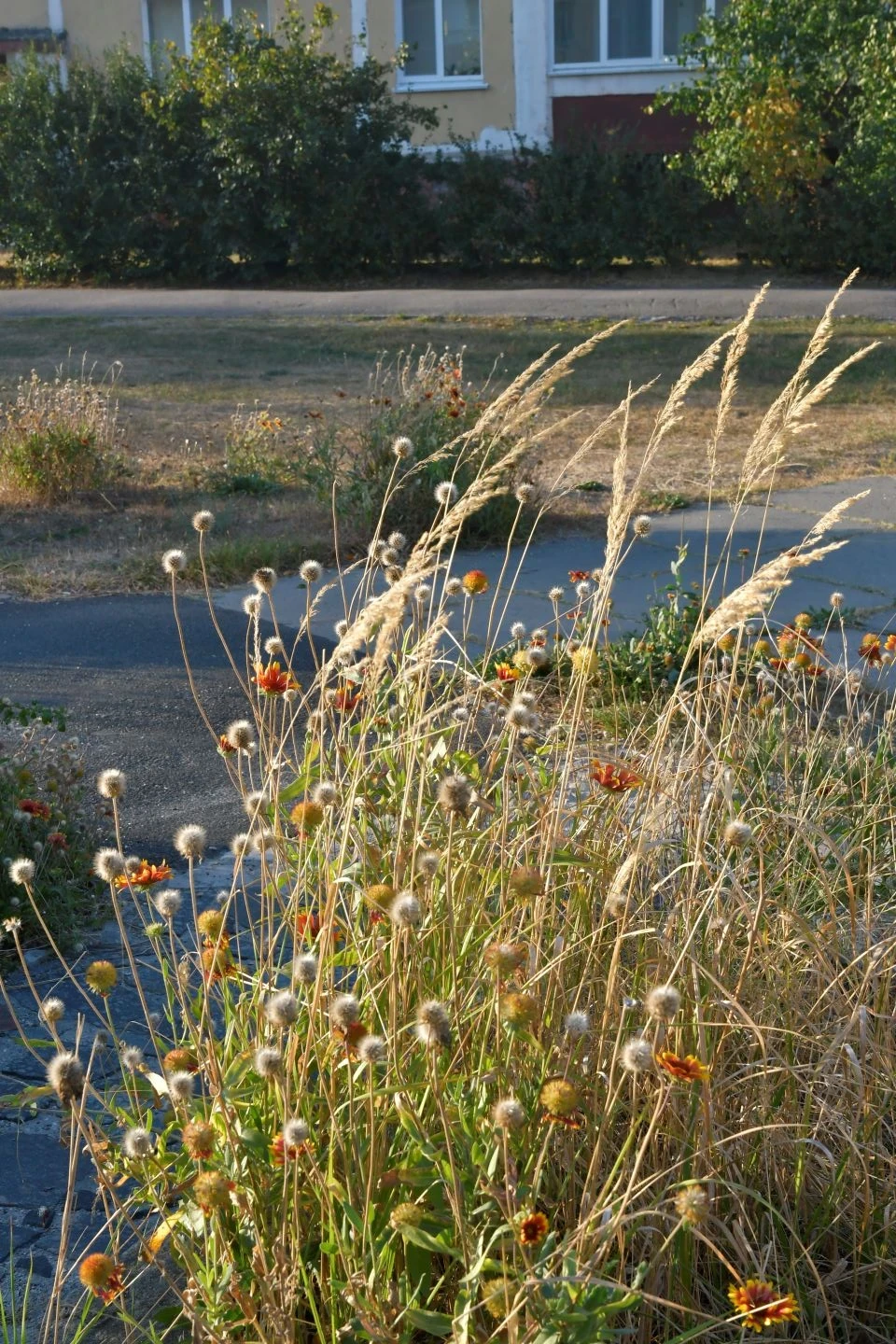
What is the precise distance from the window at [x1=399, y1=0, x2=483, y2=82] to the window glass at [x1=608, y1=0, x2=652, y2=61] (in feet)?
7.55

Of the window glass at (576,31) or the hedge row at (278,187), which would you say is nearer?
the hedge row at (278,187)

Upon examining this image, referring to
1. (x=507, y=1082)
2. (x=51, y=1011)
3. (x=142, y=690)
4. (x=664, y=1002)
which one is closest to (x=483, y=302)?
(x=142, y=690)

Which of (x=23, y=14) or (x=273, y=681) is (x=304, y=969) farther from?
(x=23, y=14)

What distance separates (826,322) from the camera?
2.74 metres

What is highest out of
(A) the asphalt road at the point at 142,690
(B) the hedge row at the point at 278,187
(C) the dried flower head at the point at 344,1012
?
(B) the hedge row at the point at 278,187

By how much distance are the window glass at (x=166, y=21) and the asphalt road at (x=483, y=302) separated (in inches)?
391

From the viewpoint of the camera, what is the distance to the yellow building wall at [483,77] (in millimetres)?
25844

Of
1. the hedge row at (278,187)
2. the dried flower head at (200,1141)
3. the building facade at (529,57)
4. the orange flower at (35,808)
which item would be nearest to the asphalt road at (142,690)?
the orange flower at (35,808)

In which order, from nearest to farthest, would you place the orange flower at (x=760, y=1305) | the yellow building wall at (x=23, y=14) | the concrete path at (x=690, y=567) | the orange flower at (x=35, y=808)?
1. the orange flower at (x=760, y=1305)
2. the orange flower at (x=35, y=808)
3. the concrete path at (x=690, y=567)
4. the yellow building wall at (x=23, y=14)

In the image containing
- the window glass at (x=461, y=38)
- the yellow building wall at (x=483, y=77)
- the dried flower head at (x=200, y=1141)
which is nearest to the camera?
the dried flower head at (x=200, y=1141)

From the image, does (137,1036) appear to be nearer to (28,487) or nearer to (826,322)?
(826,322)

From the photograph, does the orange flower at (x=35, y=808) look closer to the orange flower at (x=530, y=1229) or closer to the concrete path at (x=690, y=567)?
the concrete path at (x=690, y=567)

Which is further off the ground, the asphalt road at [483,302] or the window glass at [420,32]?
the window glass at [420,32]

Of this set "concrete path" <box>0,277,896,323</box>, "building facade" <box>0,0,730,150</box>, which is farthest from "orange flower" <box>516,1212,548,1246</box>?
"building facade" <box>0,0,730,150</box>
